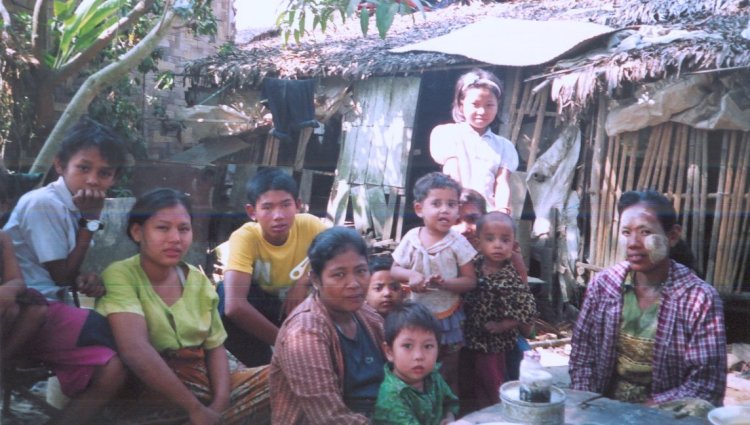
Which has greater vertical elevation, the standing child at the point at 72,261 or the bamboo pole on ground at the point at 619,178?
the bamboo pole on ground at the point at 619,178

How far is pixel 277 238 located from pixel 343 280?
659 millimetres

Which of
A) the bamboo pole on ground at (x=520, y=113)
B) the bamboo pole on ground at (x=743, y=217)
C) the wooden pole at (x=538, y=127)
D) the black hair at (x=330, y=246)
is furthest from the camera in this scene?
the bamboo pole on ground at (x=520, y=113)

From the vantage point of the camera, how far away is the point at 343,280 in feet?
7.02

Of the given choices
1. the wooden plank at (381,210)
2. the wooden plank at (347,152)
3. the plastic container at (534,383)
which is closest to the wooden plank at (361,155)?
the wooden plank at (347,152)

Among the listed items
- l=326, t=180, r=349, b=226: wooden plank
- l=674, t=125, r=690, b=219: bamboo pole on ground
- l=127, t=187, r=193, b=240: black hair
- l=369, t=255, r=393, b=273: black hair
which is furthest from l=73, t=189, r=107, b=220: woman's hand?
l=326, t=180, r=349, b=226: wooden plank

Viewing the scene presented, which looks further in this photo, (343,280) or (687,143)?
(687,143)

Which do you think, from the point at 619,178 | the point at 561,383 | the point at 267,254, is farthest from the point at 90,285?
the point at 619,178

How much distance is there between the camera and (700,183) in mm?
5086

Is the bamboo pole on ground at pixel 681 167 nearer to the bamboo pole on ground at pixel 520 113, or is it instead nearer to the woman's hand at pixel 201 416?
the bamboo pole on ground at pixel 520 113

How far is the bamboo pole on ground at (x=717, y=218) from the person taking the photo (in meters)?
4.97

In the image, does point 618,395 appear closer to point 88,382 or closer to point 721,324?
point 721,324

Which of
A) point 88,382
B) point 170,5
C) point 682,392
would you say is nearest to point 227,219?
point 170,5

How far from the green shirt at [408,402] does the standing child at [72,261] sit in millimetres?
830

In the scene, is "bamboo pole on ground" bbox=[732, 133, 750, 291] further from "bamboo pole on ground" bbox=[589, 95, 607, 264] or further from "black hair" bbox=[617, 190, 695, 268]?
"black hair" bbox=[617, 190, 695, 268]
